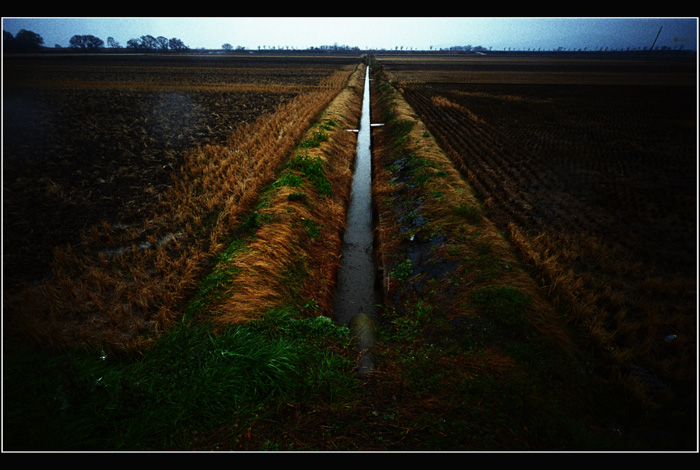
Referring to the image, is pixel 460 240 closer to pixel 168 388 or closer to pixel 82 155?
pixel 168 388

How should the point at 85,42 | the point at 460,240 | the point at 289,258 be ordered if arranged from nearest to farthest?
the point at 289,258, the point at 460,240, the point at 85,42

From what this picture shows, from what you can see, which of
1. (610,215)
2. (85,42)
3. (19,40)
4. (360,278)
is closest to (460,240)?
(360,278)

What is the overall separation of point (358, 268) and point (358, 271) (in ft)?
0.43

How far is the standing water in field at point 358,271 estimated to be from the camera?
5.46m

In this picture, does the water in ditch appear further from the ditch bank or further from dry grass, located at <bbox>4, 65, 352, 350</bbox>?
dry grass, located at <bbox>4, 65, 352, 350</bbox>

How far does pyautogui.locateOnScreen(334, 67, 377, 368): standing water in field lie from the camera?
215 inches

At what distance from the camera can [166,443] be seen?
10.6 ft

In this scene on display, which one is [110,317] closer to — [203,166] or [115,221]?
[115,221]

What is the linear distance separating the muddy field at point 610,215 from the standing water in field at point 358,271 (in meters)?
3.69

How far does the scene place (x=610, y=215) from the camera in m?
7.93

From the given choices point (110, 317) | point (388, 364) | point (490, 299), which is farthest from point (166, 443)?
point (490, 299)

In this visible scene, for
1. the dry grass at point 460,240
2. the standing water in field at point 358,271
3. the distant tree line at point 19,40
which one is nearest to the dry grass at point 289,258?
the standing water in field at point 358,271

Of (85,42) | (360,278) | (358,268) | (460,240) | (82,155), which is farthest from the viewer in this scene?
(85,42)

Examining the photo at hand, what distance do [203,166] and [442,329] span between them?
1040 cm
